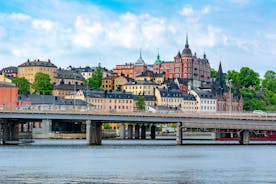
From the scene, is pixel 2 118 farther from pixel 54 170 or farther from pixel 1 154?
pixel 54 170

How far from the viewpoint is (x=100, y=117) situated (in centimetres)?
13225

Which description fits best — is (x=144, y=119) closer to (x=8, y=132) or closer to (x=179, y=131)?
(x=179, y=131)

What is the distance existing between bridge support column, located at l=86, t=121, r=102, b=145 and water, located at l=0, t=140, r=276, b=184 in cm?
2186

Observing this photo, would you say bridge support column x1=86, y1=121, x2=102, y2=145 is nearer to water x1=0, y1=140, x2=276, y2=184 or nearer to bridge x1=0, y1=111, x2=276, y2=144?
bridge x1=0, y1=111, x2=276, y2=144

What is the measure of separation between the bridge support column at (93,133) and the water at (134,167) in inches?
860

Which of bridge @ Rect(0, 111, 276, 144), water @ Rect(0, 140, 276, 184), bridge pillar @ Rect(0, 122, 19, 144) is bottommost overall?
water @ Rect(0, 140, 276, 184)

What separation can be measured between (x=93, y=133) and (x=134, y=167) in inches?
2118

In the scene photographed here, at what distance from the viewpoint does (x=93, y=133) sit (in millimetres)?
136750

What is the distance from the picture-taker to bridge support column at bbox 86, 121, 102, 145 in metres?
135

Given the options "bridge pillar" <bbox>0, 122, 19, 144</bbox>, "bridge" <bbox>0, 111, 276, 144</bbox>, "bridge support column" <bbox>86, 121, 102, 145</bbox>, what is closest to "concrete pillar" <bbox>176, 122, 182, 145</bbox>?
"bridge" <bbox>0, 111, 276, 144</bbox>

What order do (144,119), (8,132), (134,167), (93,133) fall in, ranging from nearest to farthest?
(134,167)
(144,119)
(93,133)
(8,132)

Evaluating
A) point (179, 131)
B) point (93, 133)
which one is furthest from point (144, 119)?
point (93, 133)

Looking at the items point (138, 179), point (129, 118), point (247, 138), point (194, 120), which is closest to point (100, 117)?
point (129, 118)

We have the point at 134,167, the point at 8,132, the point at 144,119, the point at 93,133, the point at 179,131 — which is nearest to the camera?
the point at 134,167
